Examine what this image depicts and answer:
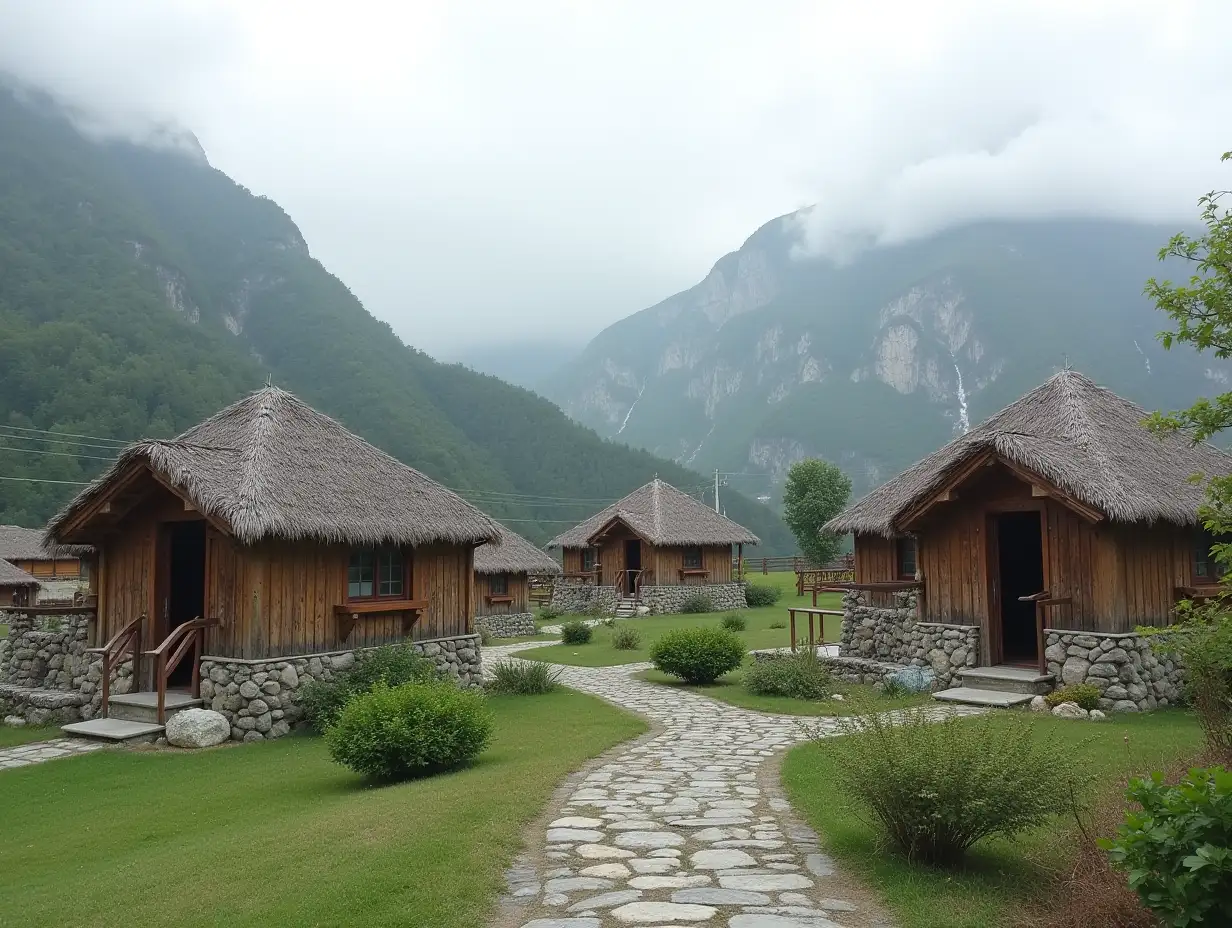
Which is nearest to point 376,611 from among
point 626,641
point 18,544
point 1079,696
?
point 1079,696

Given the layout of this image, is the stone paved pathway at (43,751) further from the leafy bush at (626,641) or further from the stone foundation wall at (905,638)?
the leafy bush at (626,641)

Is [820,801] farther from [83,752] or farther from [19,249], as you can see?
[19,249]

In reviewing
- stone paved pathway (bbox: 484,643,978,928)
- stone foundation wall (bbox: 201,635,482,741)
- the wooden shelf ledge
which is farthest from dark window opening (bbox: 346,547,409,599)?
stone paved pathway (bbox: 484,643,978,928)

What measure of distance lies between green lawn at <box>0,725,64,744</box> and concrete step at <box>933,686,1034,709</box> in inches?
531

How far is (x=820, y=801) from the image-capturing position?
305 inches

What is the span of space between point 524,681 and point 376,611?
3.17 meters

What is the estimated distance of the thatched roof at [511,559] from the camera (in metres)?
32.0

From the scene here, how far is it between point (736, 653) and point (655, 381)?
169m

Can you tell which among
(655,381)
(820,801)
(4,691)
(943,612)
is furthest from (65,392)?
(655,381)

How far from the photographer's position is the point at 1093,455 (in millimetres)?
14367

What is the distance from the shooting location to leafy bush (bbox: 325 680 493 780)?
9.69 meters

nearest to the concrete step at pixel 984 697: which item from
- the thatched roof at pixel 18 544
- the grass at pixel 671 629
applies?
the grass at pixel 671 629

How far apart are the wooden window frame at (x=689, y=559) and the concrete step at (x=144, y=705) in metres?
26.2

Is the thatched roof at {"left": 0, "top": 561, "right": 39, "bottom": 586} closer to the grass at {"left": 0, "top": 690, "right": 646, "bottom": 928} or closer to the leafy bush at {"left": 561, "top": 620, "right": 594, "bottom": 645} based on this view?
the leafy bush at {"left": 561, "top": 620, "right": 594, "bottom": 645}
